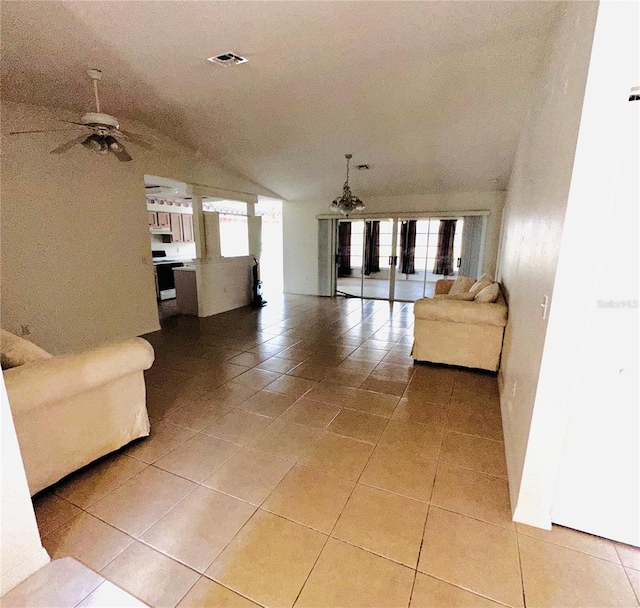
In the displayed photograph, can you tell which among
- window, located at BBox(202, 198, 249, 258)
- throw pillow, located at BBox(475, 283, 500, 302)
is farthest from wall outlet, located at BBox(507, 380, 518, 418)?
window, located at BBox(202, 198, 249, 258)

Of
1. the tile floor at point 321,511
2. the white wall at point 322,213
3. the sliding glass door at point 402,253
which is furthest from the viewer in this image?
the sliding glass door at point 402,253

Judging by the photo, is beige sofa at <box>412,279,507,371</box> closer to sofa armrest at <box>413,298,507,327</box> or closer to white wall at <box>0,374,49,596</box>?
sofa armrest at <box>413,298,507,327</box>

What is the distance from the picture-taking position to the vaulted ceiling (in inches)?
94.0

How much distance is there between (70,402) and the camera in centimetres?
187

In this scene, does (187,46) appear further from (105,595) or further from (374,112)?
(105,595)

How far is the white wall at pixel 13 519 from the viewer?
4.17 ft

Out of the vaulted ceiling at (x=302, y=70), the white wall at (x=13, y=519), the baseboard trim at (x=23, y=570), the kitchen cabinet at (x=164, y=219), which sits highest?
the vaulted ceiling at (x=302, y=70)

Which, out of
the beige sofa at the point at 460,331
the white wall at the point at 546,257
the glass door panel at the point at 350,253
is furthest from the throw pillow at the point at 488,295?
the glass door panel at the point at 350,253

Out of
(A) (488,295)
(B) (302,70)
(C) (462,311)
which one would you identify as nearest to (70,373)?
(B) (302,70)

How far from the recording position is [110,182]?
429 cm

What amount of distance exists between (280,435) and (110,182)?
4010 millimetres

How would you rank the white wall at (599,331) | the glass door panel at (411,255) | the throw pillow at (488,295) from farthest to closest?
the glass door panel at (411,255) → the throw pillow at (488,295) → the white wall at (599,331)

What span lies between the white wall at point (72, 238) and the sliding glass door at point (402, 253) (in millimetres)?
4171

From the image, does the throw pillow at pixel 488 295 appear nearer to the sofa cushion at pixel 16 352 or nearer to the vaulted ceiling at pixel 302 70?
the vaulted ceiling at pixel 302 70
